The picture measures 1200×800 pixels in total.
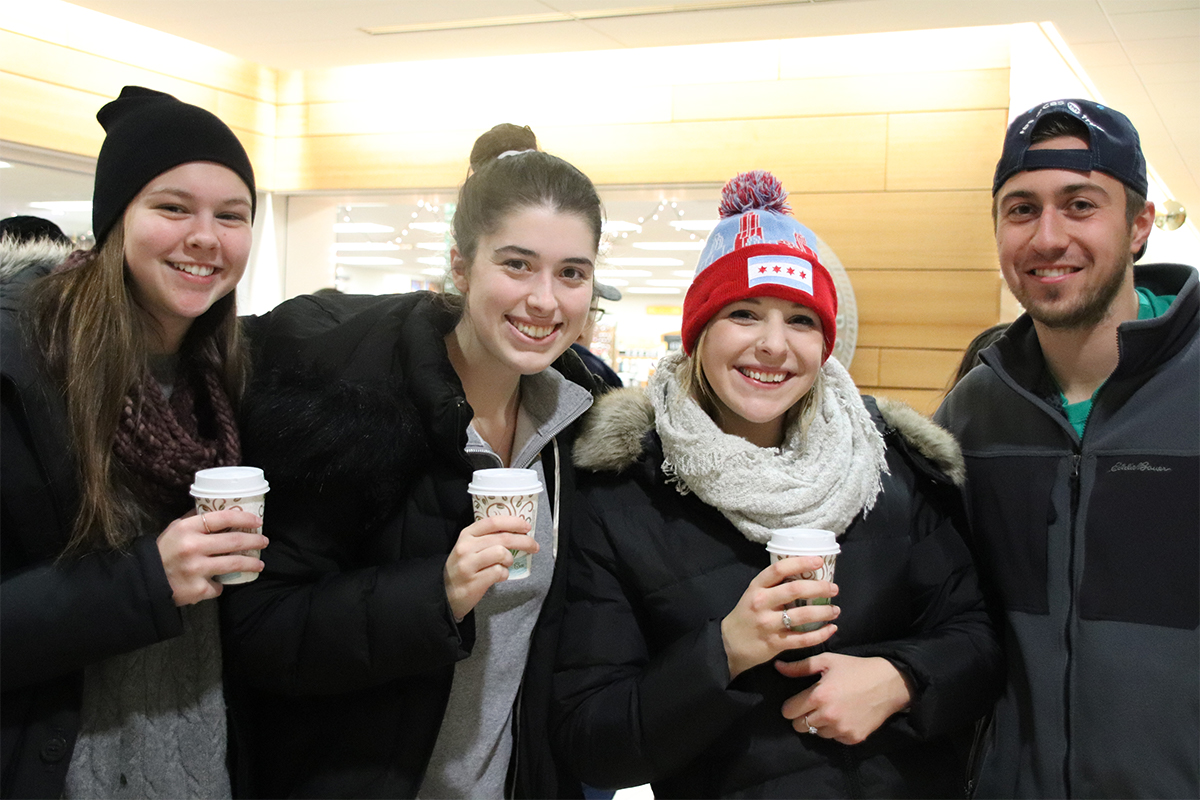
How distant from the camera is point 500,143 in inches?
76.1

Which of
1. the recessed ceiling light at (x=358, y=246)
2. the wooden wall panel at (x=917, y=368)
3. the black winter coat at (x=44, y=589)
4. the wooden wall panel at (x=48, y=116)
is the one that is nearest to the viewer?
the black winter coat at (x=44, y=589)

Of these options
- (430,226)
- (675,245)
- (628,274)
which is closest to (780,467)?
(675,245)

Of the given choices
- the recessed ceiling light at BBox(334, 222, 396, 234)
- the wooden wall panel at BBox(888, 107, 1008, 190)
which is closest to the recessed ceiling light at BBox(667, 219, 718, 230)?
the wooden wall panel at BBox(888, 107, 1008, 190)

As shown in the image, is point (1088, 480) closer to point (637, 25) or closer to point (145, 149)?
point (145, 149)

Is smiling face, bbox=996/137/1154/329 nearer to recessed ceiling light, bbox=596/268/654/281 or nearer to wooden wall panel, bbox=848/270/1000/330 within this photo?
wooden wall panel, bbox=848/270/1000/330

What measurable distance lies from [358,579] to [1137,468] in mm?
1366

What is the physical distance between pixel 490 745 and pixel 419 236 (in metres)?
4.54

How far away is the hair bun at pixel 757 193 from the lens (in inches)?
65.7

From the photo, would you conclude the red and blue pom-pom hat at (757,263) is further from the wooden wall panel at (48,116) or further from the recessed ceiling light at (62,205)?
the recessed ceiling light at (62,205)

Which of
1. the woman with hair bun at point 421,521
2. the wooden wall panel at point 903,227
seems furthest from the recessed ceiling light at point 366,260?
the woman with hair bun at point 421,521

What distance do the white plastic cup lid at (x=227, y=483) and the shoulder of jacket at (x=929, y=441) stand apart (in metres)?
1.13

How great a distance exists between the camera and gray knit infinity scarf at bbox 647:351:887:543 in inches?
58.1

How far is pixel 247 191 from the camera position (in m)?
1.55

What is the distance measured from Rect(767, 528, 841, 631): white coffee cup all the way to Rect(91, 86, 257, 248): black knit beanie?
44.2 inches
